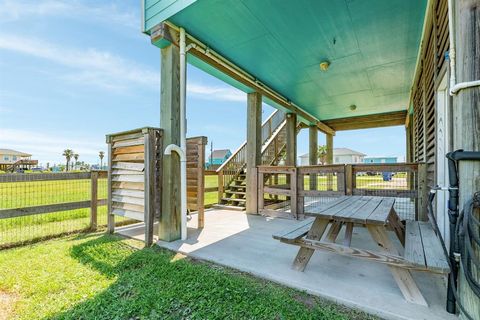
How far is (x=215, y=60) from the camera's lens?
3912 millimetres

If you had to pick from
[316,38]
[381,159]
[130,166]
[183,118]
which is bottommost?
[130,166]

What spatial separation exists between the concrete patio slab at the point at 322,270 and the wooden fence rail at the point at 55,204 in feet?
2.07

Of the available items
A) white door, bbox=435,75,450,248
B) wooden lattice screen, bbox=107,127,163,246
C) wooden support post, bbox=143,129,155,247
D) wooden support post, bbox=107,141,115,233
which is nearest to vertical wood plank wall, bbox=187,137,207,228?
wooden lattice screen, bbox=107,127,163,246

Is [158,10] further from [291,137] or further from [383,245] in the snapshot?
[291,137]

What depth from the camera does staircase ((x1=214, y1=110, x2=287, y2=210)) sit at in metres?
5.88

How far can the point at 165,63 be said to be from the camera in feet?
10.6

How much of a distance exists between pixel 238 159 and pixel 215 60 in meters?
3.22

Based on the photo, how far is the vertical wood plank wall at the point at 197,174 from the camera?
3824 mm

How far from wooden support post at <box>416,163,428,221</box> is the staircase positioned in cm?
333

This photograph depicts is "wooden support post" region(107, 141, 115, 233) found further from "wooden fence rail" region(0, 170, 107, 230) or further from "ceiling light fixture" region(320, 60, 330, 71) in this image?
"ceiling light fixture" region(320, 60, 330, 71)

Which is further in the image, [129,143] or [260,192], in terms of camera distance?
[260,192]

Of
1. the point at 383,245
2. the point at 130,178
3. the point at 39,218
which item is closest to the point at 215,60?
the point at 130,178

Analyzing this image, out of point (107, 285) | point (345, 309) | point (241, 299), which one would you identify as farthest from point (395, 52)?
point (107, 285)

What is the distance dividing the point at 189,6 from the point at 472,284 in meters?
3.54
